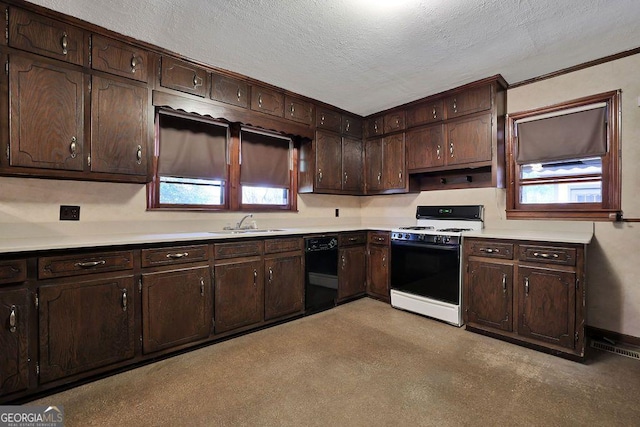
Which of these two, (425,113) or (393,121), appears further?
(393,121)

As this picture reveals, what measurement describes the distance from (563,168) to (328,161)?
2.55 m

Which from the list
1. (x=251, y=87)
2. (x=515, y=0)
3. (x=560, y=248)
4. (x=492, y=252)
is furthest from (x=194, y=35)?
(x=560, y=248)

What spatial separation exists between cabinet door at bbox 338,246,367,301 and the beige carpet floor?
38.3 inches

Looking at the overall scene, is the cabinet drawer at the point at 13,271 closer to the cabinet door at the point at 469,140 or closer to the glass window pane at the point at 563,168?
the cabinet door at the point at 469,140

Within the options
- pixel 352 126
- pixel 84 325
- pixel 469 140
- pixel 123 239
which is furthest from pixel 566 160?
pixel 84 325

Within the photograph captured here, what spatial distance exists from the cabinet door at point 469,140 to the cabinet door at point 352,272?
5.16 feet

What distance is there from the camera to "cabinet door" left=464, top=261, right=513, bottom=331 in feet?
8.71

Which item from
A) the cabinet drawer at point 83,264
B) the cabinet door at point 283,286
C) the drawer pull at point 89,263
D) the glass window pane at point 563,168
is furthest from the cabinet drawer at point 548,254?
the drawer pull at point 89,263

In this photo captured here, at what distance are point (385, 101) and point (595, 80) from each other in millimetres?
2017

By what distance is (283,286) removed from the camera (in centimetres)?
307

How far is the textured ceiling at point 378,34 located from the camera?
203 centimetres

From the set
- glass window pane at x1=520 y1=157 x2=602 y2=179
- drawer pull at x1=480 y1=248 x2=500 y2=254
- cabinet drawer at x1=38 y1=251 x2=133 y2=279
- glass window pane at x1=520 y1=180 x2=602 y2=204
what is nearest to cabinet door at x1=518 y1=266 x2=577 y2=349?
drawer pull at x1=480 y1=248 x2=500 y2=254

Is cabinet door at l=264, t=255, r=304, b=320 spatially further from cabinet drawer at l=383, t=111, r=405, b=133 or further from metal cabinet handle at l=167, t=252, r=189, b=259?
cabinet drawer at l=383, t=111, r=405, b=133

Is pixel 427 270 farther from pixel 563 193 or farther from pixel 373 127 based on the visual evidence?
pixel 373 127
